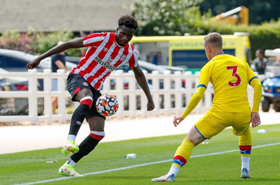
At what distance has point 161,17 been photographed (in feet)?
128

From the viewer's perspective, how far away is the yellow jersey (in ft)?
22.2

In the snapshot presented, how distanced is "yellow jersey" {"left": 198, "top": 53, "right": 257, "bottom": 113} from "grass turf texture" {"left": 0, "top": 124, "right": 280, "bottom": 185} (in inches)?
31.5

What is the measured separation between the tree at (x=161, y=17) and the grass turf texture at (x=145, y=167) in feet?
86.5

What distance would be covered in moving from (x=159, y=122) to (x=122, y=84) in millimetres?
1546

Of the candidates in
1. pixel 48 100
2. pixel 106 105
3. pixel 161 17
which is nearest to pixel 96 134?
pixel 106 105

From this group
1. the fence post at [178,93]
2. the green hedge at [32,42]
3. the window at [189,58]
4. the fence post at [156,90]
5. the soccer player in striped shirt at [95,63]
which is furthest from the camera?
the green hedge at [32,42]

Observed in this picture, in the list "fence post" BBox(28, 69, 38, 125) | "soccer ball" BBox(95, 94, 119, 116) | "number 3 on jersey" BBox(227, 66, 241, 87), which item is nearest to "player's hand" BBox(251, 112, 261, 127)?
"number 3 on jersey" BBox(227, 66, 241, 87)

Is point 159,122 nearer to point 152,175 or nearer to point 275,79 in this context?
point 275,79

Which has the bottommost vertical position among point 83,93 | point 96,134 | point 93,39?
point 96,134

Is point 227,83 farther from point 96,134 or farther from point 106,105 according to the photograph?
point 96,134

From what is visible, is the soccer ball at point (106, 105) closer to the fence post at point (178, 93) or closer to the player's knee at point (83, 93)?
the player's knee at point (83, 93)

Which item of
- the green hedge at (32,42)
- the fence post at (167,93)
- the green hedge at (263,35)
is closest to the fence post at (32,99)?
the fence post at (167,93)

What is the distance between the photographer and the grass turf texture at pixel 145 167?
729 cm

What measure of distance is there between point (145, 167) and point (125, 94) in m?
10.5
